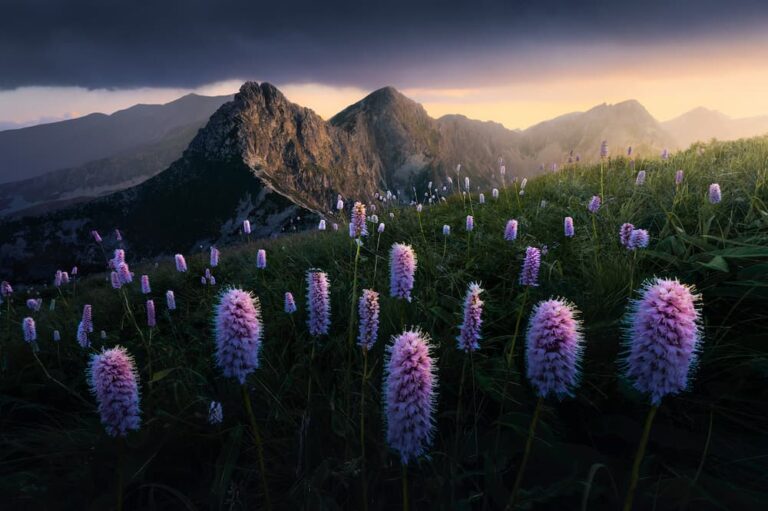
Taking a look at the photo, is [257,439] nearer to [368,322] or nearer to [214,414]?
[368,322]

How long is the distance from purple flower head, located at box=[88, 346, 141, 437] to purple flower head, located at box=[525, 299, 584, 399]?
71.5 inches

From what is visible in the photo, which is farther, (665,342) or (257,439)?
(257,439)

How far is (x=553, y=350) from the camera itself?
1.63m

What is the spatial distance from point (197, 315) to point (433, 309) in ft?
11.8

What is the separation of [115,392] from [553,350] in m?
1.97

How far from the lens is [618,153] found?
33.6 ft

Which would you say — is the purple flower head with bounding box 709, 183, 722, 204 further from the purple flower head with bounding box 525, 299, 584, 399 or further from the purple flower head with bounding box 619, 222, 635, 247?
the purple flower head with bounding box 525, 299, 584, 399

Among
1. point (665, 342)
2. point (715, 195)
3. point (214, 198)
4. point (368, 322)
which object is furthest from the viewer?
point (214, 198)

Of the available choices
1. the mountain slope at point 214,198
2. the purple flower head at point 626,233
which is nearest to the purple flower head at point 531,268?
the purple flower head at point 626,233

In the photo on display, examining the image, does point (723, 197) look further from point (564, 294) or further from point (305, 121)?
point (305, 121)

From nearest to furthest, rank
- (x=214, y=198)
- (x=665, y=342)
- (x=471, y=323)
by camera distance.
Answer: (x=665, y=342) < (x=471, y=323) < (x=214, y=198)

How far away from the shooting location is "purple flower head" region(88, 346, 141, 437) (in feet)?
6.22

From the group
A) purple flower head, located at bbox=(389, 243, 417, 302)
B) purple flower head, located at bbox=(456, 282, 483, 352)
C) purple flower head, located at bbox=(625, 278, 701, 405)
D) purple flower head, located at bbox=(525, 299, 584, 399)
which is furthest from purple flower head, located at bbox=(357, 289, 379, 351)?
purple flower head, located at bbox=(625, 278, 701, 405)

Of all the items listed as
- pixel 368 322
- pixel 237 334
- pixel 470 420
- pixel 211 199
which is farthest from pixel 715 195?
pixel 211 199
